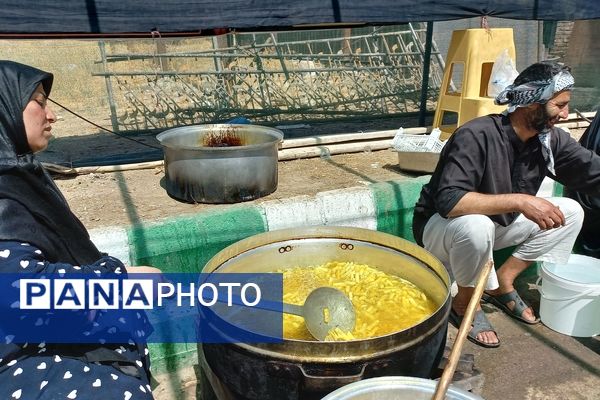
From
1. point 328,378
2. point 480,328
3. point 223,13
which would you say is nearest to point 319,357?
point 328,378

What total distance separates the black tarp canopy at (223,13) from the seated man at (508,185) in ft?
6.47

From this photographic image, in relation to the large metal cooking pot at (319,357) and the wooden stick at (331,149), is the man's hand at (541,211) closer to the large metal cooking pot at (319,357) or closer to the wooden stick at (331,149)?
the large metal cooking pot at (319,357)

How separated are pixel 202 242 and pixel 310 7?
94.8 inches

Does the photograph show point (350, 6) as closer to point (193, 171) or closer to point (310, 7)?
point (310, 7)

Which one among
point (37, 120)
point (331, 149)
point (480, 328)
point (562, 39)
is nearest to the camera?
point (37, 120)

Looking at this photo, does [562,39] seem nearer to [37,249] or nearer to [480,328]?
[480,328]

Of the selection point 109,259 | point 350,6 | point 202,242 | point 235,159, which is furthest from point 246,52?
point 109,259

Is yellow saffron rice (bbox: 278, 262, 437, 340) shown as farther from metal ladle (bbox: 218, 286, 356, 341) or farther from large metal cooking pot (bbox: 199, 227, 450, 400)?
large metal cooking pot (bbox: 199, 227, 450, 400)

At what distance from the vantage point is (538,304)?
4.03 m

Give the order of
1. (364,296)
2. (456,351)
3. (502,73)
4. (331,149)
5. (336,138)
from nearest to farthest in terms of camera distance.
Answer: (456,351) → (364,296) → (502,73) → (331,149) → (336,138)

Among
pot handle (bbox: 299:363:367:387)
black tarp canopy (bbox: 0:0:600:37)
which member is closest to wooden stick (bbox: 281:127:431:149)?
black tarp canopy (bbox: 0:0:600:37)

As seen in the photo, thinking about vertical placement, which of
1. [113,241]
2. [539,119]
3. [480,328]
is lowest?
[480,328]

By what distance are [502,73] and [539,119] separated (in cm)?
214

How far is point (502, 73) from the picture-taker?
5.01 metres
